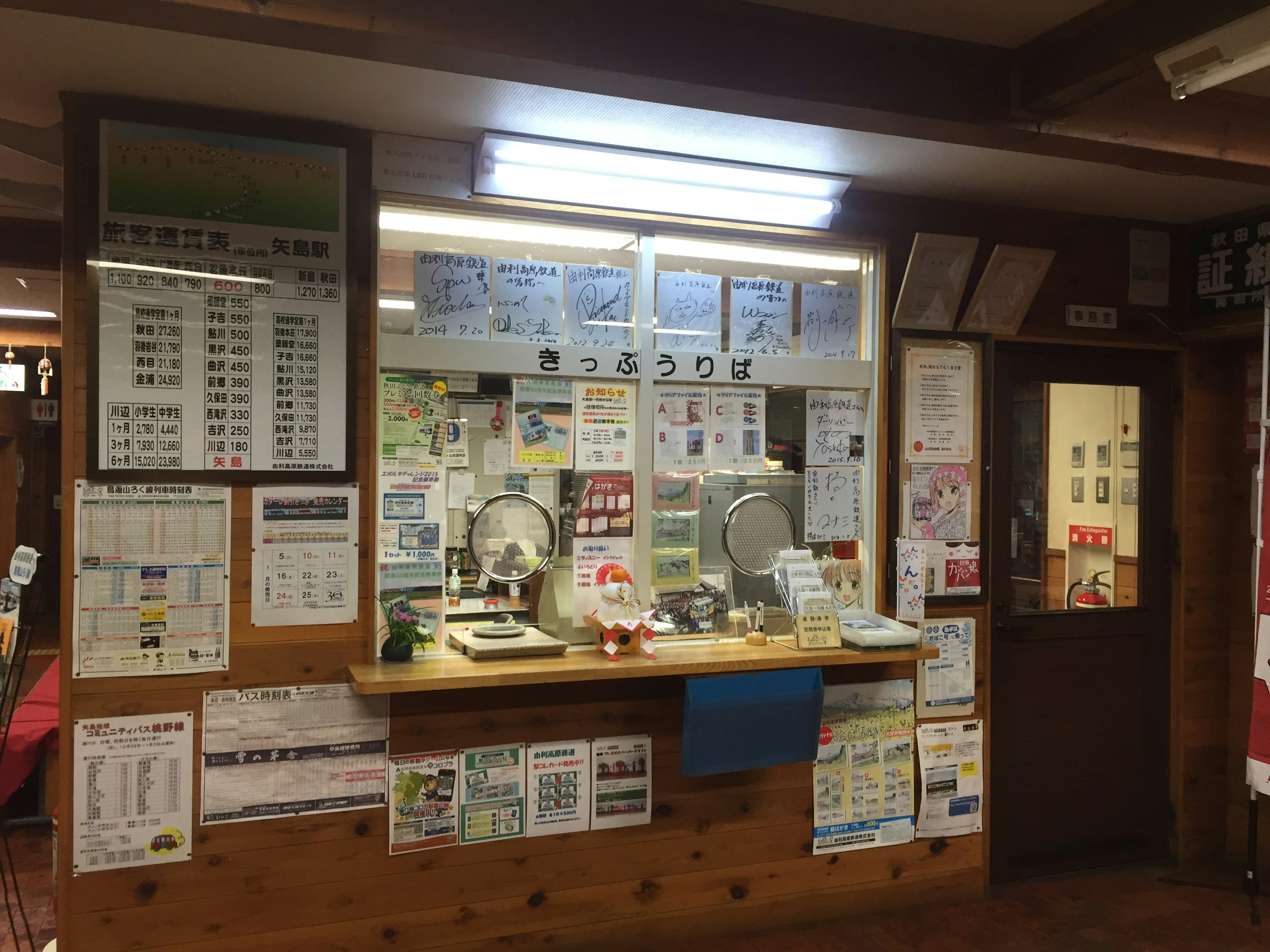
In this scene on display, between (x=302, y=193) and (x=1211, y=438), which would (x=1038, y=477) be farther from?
(x=302, y=193)

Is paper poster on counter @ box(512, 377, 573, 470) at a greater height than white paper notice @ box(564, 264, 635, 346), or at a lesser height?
lesser

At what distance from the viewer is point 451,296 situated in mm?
3078

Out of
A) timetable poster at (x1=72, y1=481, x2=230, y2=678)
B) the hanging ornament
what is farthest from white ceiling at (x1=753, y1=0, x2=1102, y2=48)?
the hanging ornament

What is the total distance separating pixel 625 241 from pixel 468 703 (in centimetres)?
171

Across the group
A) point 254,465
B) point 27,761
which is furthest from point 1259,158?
point 27,761

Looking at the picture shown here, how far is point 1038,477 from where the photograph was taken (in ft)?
12.6

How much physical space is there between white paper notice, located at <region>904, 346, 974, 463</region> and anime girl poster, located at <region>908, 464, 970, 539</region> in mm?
47

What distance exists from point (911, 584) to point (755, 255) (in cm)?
139

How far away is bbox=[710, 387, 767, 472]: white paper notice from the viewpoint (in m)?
3.38

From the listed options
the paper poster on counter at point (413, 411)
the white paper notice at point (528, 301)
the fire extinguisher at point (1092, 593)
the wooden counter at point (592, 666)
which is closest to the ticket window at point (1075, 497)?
the fire extinguisher at point (1092, 593)

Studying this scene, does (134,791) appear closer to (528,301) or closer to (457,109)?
(528,301)

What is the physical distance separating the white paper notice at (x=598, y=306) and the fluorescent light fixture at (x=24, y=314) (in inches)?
174

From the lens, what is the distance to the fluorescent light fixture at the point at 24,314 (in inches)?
228

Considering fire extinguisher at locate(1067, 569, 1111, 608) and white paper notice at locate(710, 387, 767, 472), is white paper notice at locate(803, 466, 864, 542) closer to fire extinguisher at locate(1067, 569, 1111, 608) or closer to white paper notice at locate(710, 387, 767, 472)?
white paper notice at locate(710, 387, 767, 472)
